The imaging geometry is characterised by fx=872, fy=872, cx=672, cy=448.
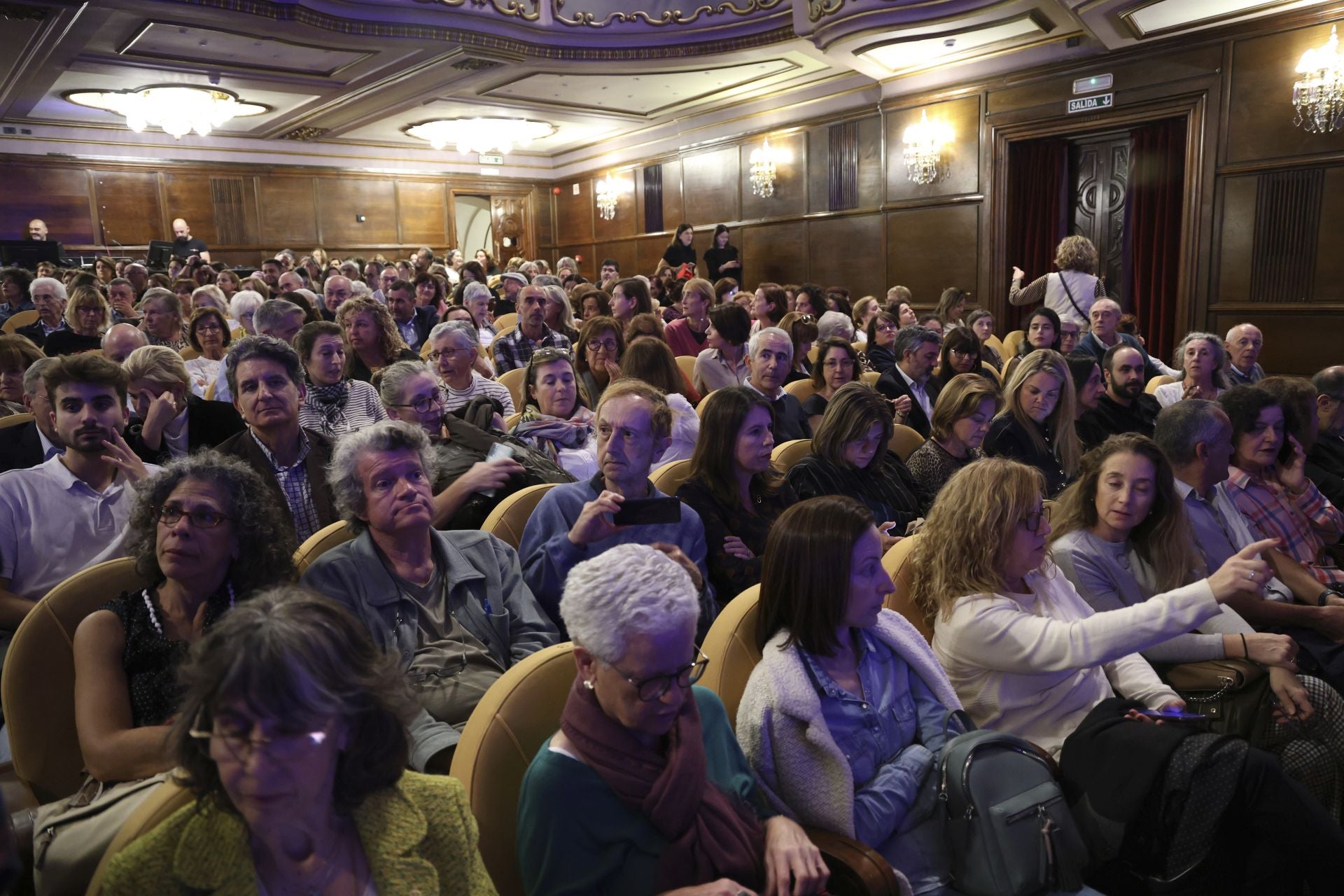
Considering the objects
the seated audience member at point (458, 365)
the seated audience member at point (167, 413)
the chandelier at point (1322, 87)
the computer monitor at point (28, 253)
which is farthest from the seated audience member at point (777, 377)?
the computer monitor at point (28, 253)

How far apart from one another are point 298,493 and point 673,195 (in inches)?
462

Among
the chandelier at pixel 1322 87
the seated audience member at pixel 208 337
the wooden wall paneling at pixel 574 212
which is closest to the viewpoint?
the seated audience member at pixel 208 337

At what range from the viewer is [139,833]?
1.16 m

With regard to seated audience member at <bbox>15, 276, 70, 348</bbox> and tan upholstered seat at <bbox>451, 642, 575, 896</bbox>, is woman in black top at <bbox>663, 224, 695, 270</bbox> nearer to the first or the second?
seated audience member at <bbox>15, 276, 70, 348</bbox>

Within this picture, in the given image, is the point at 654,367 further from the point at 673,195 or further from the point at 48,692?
the point at 673,195

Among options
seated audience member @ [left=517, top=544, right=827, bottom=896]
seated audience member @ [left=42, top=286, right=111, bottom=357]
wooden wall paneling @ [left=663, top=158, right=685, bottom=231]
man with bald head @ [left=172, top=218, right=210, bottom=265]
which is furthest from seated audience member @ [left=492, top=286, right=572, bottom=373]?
wooden wall paneling @ [left=663, top=158, right=685, bottom=231]

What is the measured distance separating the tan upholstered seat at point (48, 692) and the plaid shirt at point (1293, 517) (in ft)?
10.7

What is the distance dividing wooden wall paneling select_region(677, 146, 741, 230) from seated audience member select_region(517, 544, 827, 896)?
1184 cm

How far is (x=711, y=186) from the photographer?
42.3 ft

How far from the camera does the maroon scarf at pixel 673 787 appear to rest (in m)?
1.29

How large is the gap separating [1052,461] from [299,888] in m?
3.41

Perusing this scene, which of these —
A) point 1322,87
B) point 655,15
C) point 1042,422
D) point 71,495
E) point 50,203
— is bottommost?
point 1042,422

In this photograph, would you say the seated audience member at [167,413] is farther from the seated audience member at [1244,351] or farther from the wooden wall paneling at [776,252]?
the wooden wall paneling at [776,252]

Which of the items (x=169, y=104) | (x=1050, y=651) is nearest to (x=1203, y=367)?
(x=1050, y=651)
